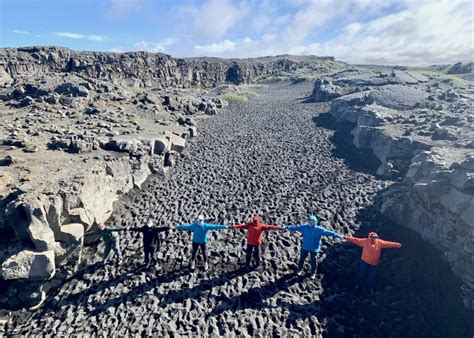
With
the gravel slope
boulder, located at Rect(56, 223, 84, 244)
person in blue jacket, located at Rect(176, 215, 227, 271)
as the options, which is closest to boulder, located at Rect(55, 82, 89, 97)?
the gravel slope

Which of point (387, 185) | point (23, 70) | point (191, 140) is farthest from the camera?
point (23, 70)

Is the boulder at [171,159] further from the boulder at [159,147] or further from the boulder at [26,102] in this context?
the boulder at [26,102]

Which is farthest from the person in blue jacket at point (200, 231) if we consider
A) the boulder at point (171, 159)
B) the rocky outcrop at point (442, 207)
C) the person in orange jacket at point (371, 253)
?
the boulder at point (171, 159)

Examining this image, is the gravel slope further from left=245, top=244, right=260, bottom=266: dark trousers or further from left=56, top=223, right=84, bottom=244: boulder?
left=56, top=223, right=84, bottom=244: boulder

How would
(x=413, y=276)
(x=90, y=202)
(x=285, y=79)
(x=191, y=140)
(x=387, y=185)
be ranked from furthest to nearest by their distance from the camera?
(x=285, y=79) → (x=191, y=140) → (x=387, y=185) → (x=90, y=202) → (x=413, y=276)

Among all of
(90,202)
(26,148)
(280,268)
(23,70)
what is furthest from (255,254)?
(23,70)

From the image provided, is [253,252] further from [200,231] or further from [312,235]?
[312,235]

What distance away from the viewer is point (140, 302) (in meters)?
13.6

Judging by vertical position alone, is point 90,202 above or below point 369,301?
above

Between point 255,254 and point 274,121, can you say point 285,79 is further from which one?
point 255,254

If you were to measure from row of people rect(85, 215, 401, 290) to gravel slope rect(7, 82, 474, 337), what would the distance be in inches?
24.5

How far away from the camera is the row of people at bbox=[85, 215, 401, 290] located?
13625 mm

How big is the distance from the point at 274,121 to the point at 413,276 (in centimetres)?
3218

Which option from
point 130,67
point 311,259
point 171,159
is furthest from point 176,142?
point 130,67
